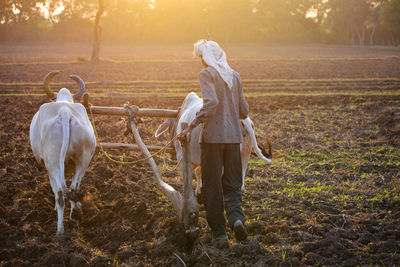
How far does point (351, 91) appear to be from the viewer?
51.5ft

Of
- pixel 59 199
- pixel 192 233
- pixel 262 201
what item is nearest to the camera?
pixel 192 233

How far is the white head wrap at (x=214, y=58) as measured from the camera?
4.00 metres

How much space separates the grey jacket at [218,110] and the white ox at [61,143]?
55.0 inches

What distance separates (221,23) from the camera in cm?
5506

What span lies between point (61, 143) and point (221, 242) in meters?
1.98

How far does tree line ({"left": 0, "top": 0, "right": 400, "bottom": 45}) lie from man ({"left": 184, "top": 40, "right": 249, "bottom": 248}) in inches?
1597

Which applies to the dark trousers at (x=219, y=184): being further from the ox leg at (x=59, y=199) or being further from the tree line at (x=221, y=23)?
the tree line at (x=221, y=23)

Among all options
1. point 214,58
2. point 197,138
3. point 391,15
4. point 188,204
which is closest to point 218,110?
point 214,58

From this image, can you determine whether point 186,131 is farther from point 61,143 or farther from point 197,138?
point 61,143

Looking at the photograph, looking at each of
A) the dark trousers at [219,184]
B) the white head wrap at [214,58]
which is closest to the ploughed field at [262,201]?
the dark trousers at [219,184]

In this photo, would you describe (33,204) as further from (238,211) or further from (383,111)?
(383,111)

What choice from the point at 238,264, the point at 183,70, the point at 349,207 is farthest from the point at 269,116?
the point at 183,70

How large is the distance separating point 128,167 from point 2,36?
4545 cm

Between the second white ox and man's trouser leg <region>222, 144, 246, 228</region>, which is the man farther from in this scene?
the second white ox
